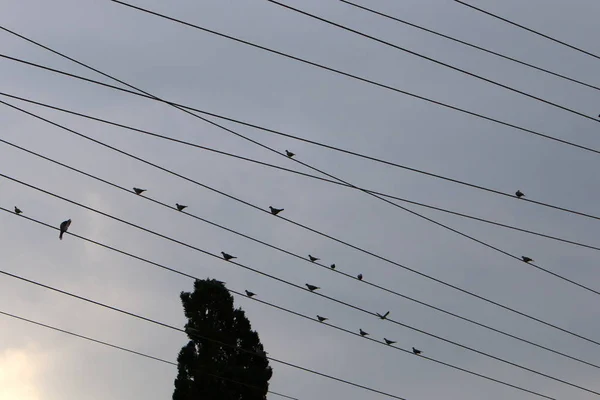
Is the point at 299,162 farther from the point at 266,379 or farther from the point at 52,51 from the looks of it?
the point at 266,379

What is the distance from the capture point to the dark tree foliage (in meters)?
28.3

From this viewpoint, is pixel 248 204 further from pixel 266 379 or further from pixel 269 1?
pixel 266 379

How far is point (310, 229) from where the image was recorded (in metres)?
16.7

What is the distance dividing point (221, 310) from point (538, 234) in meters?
13.0

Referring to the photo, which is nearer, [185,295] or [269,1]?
[269,1]

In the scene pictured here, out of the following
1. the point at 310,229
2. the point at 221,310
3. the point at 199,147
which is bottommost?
the point at 310,229

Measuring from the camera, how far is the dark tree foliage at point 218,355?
93.0 ft

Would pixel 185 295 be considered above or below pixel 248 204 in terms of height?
above

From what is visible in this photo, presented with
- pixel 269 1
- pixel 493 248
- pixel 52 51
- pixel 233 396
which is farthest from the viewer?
pixel 233 396

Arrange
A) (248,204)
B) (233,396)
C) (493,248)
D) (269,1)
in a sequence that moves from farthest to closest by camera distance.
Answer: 1. (233,396)
2. (493,248)
3. (248,204)
4. (269,1)

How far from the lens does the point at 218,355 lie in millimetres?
29312

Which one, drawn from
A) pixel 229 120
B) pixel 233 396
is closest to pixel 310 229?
pixel 229 120

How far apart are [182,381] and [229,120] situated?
46.4ft

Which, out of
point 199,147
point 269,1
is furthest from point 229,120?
point 269,1
